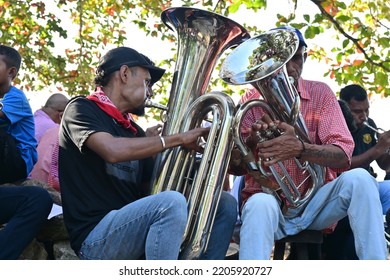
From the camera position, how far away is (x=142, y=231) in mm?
4090

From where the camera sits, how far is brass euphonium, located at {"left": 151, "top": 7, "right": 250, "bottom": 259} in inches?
170

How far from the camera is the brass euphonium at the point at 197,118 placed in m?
4.32

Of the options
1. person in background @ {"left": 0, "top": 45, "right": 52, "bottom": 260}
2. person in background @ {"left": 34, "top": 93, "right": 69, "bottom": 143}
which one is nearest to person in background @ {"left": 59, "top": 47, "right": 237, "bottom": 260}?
person in background @ {"left": 0, "top": 45, "right": 52, "bottom": 260}

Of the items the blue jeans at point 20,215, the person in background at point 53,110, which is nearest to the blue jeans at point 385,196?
the blue jeans at point 20,215

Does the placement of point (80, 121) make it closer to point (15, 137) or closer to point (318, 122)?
point (15, 137)

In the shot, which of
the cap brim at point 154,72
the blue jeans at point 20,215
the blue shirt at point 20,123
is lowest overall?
the blue jeans at point 20,215

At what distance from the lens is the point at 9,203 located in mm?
4527

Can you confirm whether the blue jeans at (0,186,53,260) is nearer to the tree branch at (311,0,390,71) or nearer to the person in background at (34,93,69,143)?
the person in background at (34,93,69,143)

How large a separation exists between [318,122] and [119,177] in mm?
1224

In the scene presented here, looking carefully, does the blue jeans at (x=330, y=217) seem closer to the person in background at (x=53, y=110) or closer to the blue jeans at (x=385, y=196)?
the blue jeans at (x=385, y=196)

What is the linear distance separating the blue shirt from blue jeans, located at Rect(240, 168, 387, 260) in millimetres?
1369

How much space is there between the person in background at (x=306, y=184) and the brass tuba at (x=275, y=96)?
0.04m
